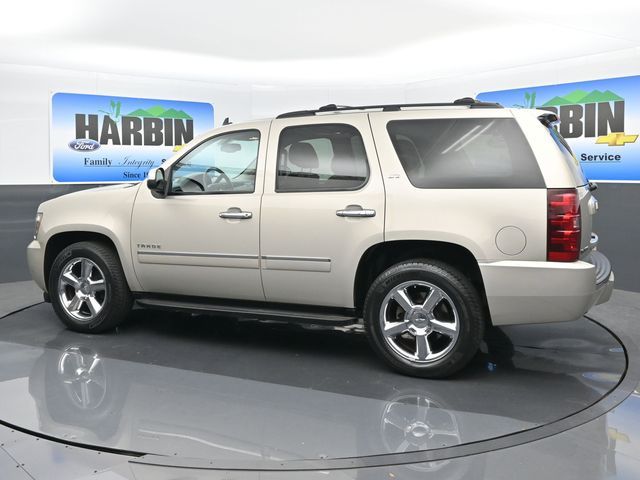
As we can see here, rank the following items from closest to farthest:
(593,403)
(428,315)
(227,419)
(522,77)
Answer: (227,419) < (593,403) < (428,315) < (522,77)

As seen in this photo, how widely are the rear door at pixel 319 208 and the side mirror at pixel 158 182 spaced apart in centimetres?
93

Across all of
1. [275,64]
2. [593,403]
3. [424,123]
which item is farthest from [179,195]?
[275,64]

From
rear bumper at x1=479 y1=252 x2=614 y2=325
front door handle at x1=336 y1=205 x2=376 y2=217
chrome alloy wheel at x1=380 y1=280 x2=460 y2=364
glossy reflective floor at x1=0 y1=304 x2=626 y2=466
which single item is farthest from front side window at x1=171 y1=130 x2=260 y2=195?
rear bumper at x1=479 y1=252 x2=614 y2=325

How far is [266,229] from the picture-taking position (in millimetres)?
4789

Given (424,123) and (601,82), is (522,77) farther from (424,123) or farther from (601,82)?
(424,123)

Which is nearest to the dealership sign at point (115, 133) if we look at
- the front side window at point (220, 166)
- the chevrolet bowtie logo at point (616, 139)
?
the front side window at point (220, 166)

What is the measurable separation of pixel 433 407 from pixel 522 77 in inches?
223

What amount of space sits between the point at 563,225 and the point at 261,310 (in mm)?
2261

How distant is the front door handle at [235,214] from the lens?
4.85m

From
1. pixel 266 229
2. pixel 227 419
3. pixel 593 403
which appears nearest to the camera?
pixel 227 419

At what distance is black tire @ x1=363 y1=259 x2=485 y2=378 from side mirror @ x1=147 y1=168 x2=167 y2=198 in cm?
194

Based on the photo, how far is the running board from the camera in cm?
468

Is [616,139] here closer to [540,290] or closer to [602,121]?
[602,121]

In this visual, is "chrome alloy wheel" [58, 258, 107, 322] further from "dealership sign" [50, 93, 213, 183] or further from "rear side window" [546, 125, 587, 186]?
"rear side window" [546, 125, 587, 186]
